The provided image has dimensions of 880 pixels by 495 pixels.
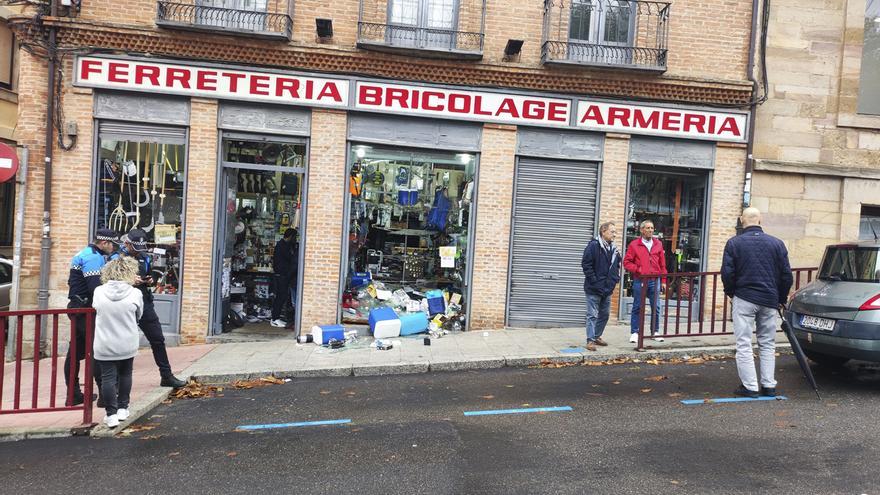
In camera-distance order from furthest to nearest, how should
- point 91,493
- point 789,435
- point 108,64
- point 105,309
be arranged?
point 108,64, point 105,309, point 789,435, point 91,493

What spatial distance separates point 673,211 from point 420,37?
223 inches

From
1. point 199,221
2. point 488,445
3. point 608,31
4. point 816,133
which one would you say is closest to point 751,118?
point 816,133

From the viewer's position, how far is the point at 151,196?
→ 10.3 metres

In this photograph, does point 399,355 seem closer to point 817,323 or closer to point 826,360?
point 817,323

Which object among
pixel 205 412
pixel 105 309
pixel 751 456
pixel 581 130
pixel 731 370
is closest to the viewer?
pixel 751 456

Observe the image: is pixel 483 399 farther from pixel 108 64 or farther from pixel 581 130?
pixel 108 64

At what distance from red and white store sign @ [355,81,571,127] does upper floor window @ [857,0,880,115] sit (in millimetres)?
5884

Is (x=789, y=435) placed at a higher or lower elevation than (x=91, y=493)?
higher

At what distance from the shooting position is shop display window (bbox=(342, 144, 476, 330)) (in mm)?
10711

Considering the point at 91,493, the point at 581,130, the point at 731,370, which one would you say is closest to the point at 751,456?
the point at 731,370

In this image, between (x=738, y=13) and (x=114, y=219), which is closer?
(x=114, y=219)

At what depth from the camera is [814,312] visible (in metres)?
7.02

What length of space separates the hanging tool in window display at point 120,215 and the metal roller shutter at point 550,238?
6.69 meters

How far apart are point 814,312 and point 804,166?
5196 mm
